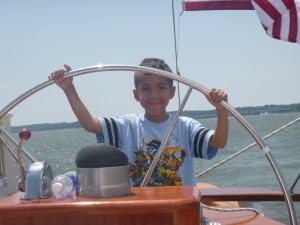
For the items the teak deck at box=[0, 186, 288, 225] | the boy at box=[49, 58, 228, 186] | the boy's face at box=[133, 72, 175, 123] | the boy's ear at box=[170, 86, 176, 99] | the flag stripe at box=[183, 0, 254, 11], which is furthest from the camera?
the flag stripe at box=[183, 0, 254, 11]

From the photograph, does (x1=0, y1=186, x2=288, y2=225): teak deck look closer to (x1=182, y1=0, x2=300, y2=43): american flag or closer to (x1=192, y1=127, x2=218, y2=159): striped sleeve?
(x1=192, y1=127, x2=218, y2=159): striped sleeve

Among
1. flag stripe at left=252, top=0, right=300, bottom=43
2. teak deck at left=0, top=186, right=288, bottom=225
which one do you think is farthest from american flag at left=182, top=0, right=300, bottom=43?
teak deck at left=0, top=186, right=288, bottom=225

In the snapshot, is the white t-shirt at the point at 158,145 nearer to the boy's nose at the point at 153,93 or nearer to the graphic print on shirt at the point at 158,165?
the graphic print on shirt at the point at 158,165

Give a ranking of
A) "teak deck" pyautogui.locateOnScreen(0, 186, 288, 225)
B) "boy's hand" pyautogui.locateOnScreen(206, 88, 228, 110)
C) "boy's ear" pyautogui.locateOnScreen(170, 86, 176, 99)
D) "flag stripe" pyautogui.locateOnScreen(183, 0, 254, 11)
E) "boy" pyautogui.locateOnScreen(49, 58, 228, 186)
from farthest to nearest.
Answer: "flag stripe" pyautogui.locateOnScreen(183, 0, 254, 11)
"boy's ear" pyautogui.locateOnScreen(170, 86, 176, 99)
"boy" pyautogui.locateOnScreen(49, 58, 228, 186)
"boy's hand" pyautogui.locateOnScreen(206, 88, 228, 110)
"teak deck" pyautogui.locateOnScreen(0, 186, 288, 225)

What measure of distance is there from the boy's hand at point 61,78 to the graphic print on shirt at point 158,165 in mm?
425

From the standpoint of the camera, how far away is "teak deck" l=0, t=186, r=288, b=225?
936 millimetres

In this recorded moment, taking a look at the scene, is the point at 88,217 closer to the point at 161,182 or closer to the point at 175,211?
the point at 175,211

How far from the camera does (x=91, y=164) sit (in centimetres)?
100

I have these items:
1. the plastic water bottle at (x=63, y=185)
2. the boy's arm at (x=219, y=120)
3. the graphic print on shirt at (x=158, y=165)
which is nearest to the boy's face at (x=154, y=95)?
the graphic print on shirt at (x=158, y=165)

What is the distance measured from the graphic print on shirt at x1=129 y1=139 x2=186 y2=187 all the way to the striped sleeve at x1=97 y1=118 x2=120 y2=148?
0.33 feet

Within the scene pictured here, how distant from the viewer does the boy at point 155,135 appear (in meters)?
1.70

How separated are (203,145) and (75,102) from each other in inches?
21.5

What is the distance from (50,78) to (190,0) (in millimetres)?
1556

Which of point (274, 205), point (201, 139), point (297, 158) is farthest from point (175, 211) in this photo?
point (297, 158)
